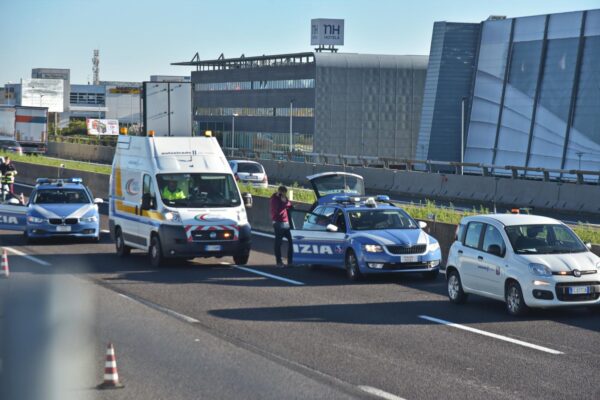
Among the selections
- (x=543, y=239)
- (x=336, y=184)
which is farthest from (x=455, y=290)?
(x=336, y=184)

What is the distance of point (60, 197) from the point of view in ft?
94.0

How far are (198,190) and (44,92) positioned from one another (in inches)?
5954

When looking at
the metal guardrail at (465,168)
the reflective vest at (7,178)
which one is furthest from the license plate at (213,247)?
the metal guardrail at (465,168)

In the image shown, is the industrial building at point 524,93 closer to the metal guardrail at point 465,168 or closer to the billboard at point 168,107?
the metal guardrail at point 465,168

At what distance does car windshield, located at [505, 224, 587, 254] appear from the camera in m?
16.7

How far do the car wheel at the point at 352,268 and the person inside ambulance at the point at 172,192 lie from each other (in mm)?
4197

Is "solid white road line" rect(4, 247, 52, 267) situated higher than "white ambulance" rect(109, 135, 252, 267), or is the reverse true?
"white ambulance" rect(109, 135, 252, 267)

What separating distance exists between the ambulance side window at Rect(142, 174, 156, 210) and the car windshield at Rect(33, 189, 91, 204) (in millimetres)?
5208

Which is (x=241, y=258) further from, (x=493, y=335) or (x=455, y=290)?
(x=493, y=335)

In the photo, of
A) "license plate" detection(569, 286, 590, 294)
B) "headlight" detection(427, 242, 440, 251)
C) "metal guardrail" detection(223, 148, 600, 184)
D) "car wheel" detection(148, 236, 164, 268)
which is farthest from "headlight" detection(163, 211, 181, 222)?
"metal guardrail" detection(223, 148, 600, 184)

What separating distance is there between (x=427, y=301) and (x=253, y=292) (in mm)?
3039

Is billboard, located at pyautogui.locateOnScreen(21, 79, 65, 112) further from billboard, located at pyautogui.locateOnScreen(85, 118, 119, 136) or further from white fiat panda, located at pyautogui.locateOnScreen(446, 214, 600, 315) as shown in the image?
white fiat panda, located at pyautogui.locateOnScreen(446, 214, 600, 315)

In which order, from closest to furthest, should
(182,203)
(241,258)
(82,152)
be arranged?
(182,203)
(241,258)
(82,152)

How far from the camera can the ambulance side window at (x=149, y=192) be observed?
2334 cm
